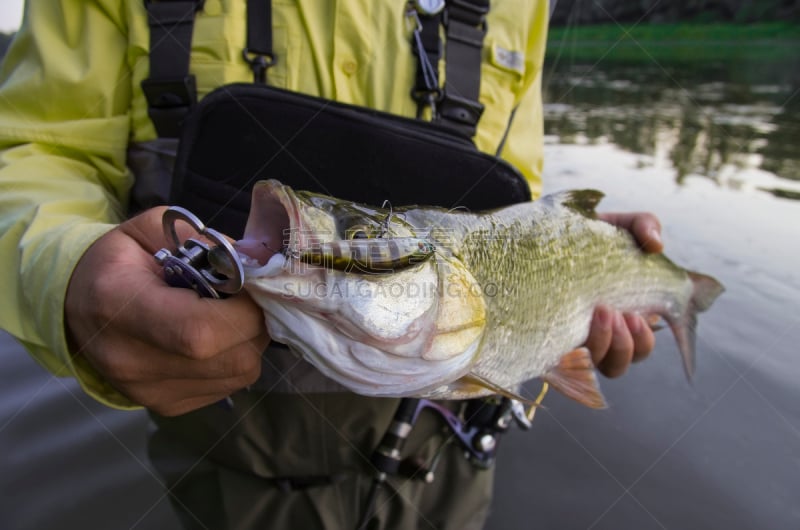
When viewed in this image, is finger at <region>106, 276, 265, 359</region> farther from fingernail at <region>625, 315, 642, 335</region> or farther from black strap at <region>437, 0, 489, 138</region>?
fingernail at <region>625, 315, 642, 335</region>

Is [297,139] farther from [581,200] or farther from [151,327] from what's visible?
[581,200]

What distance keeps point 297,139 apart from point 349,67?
1.28 ft

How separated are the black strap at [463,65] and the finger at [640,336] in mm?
1082

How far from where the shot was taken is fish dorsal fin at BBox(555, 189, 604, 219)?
1943 mm

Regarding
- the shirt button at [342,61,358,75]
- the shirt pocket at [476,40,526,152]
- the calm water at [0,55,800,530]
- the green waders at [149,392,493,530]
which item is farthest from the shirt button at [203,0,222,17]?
the calm water at [0,55,800,530]

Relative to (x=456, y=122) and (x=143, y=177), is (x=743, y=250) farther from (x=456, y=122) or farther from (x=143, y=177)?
(x=143, y=177)

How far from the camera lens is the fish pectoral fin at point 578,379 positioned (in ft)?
6.17

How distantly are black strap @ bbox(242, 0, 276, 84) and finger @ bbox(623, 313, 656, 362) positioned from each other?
1.75 meters

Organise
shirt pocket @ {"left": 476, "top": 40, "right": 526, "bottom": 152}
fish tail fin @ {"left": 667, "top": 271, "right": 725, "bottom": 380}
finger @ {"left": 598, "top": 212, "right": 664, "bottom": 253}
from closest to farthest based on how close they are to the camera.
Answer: shirt pocket @ {"left": 476, "top": 40, "right": 526, "bottom": 152}, finger @ {"left": 598, "top": 212, "right": 664, "bottom": 253}, fish tail fin @ {"left": 667, "top": 271, "right": 725, "bottom": 380}

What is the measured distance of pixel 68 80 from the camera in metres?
1.55

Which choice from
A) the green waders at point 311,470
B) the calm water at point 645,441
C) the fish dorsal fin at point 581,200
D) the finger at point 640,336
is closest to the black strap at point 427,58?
the fish dorsal fin at point 581,200

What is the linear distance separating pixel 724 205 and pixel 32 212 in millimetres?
5581

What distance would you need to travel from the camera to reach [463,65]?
1.78 meters

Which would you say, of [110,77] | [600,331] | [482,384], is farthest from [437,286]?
[110,77]
